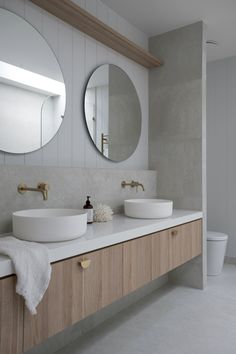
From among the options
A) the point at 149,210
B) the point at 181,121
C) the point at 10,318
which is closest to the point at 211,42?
the point at 181,121

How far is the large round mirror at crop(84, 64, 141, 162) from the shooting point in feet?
7.98

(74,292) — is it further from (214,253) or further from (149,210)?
(214,253)

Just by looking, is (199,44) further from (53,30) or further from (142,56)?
(53,30)

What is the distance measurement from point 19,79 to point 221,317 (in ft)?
7.32

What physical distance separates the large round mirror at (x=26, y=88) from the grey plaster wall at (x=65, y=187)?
17 centimetres

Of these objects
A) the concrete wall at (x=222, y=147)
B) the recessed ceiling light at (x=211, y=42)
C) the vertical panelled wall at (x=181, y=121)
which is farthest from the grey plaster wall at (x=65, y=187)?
the recessed ceiling light at (x=211, y=42)

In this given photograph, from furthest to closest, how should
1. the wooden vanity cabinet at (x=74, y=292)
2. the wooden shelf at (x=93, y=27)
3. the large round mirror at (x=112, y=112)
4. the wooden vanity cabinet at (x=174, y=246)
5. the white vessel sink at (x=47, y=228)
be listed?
1. the large round mirror at (x=112, y=112)
2. the wooden vanity cabinet at (x=174, y=246)
3. the wooden shelf at (x=93, y=27)
4. the white vessel sink at (x=47, y=228)
5. the wooden vanity cabinet at (x=74, y=292)

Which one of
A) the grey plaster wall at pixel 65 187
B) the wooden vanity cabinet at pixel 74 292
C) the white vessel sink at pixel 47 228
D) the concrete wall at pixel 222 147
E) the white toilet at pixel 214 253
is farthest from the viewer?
the concrete wall at pixel 222 147

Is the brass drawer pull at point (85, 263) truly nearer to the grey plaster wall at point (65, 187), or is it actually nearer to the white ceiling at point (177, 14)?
the grey plaster wall at point (65, 187)

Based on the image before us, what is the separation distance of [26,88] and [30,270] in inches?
46.5

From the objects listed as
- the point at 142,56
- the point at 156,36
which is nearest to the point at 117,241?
the point at 142,56

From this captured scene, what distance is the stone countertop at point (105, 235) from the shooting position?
136 cm

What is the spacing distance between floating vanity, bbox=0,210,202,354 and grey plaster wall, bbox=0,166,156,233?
29 centimetres

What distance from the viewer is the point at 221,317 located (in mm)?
2301
